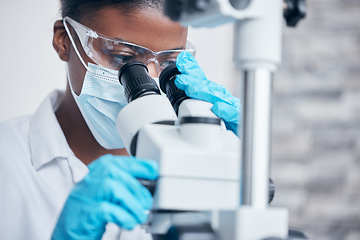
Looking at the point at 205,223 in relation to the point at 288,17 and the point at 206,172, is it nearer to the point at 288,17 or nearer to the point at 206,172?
the point at 206,172

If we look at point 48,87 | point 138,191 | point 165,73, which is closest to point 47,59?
point 48,87

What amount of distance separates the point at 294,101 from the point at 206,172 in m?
1.36

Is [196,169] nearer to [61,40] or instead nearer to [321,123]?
[61,40]

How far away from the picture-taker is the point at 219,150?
635mm

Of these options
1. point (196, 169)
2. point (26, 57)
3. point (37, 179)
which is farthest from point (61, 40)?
point (196, 169)

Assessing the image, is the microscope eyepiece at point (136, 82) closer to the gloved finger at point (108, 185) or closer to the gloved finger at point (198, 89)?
the gloved finger at point (198, 89)

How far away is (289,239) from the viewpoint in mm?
523

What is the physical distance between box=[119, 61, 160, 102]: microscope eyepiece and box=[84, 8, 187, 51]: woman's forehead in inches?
6.4

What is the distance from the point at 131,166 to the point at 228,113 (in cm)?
36

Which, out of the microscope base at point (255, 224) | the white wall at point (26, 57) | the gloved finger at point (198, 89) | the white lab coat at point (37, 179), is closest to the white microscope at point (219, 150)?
the microscope base at point (255, 224)

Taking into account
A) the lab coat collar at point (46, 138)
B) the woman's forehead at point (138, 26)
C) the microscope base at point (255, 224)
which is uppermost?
the woman's forehead at point (138, 26)

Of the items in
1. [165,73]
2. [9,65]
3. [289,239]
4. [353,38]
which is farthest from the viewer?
[353,38]

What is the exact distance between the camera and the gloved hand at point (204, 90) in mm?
905

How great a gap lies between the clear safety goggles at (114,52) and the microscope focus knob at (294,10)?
21.4 inches
